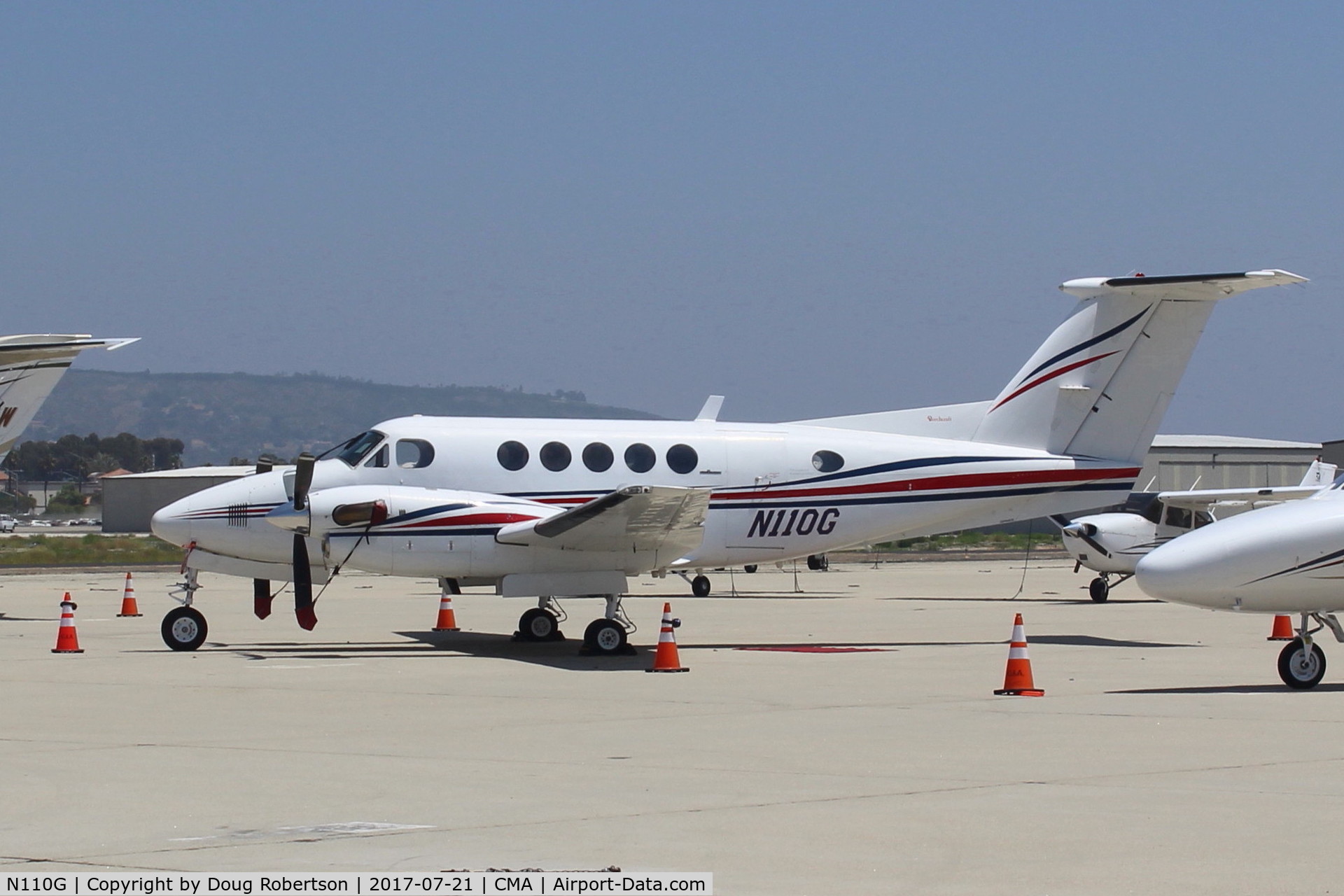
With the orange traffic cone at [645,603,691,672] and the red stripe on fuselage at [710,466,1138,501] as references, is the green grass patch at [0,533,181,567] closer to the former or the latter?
the red stripe on fuselage at [710,466,1138,501]

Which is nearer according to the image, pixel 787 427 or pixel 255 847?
pixel 255 847

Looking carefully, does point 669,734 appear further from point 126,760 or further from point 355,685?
point 355,685

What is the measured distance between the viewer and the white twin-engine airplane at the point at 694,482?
681 inches

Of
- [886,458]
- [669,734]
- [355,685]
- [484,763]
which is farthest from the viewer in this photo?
[886,458]

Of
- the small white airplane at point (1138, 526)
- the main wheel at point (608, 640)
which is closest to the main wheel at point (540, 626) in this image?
the main wheel at point (608, 640)

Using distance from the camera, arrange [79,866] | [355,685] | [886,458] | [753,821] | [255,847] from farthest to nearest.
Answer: [886,458] < [355,685] < [753,821] < [255,847] < [79,866]

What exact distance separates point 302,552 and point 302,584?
0.39 metres

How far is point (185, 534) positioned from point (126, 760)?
871cm

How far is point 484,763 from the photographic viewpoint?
9.27m

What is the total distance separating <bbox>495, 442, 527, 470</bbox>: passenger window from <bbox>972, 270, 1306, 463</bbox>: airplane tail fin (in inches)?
231

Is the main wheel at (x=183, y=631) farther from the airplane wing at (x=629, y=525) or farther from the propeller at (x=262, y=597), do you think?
the airplane wing at (x=629, y=525)

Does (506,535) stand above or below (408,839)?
above

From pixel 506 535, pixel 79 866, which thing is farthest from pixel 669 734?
pixel 506 535

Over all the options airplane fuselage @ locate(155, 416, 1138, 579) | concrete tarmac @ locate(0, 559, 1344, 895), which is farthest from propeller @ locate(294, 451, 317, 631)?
concrete tarmac @ locate(0, 559, 1344, 895)
